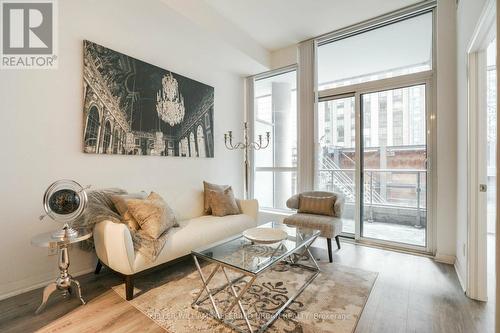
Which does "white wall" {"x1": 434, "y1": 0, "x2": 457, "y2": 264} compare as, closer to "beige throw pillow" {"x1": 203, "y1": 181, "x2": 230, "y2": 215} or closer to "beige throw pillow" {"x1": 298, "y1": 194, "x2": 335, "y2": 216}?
"beige throw pillow" {"x1": 298, "y1": 194, "x2": 335, "y2": 216}

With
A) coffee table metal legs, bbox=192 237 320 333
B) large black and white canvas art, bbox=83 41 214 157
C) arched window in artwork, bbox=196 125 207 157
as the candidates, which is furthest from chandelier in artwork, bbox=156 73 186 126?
coffee table metal legs, bbox=192 237 320 333

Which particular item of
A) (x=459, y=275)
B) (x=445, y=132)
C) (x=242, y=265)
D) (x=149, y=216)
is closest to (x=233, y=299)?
(x=242, y=265)

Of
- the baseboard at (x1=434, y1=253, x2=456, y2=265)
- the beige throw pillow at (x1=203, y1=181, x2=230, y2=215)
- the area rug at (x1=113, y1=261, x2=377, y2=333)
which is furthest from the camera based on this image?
the beige throw pillow at (x1=203, y1=181, x2=230, y2=215)

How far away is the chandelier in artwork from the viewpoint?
123 inches

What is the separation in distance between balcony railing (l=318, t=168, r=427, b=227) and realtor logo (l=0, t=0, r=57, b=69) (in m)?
3.88

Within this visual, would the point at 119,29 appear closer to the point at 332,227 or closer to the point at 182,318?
the point at 182,318

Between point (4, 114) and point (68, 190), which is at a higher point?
point (4, 114)

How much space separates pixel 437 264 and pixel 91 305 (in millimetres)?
3556

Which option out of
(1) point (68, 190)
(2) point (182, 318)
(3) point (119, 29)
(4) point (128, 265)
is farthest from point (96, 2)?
(2) point (182, 318)

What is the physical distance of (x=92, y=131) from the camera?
250 cm

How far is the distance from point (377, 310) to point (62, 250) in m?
2.62

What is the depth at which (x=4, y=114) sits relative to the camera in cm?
201

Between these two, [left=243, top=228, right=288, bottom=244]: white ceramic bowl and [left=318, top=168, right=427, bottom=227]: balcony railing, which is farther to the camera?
[left=318, top=168, right=427, bottom=227]: balcony railing

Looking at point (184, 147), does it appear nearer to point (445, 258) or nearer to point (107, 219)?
point (107, 219)
